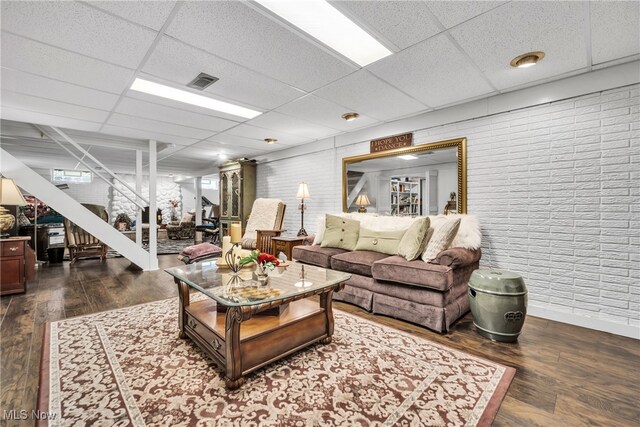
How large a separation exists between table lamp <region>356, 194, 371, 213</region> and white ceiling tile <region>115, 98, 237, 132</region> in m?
2.12

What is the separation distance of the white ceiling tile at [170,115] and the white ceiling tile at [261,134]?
21 centimetres

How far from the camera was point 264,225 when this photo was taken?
5035 millimetres

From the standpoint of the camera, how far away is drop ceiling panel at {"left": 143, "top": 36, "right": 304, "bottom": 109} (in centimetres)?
215

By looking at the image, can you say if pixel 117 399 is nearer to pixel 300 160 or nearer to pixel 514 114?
pixel 514 114

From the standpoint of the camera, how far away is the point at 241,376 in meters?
1.62

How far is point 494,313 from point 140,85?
12.3ft

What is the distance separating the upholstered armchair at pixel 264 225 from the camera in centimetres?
455

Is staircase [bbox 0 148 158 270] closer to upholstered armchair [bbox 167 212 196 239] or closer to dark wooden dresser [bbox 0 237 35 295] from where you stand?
dark wooden dresser [bbox 0 237 35 295]

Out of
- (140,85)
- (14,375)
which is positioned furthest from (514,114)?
(14,375)

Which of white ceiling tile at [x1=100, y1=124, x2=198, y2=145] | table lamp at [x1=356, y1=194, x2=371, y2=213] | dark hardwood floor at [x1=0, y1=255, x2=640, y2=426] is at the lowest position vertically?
dark hardwood floor at [x1=0, y1=255, x2=640, y2=426]

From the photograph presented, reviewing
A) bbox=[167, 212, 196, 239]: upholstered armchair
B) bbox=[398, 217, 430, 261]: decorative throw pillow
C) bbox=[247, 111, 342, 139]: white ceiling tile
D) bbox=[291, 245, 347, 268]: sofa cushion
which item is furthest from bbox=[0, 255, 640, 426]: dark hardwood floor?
bbox=[167, 212, 196, 239]: upholstered armchair

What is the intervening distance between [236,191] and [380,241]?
4.02 meters

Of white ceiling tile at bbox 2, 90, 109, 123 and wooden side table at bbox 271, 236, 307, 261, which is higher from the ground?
white ceiling tile at bbox 2, 90, 109, 123

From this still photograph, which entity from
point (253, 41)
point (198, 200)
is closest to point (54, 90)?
point (253, 41)
